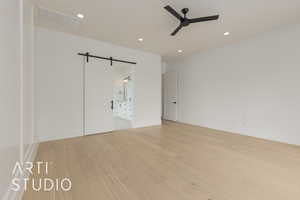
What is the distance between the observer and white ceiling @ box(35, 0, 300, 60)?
2520mm

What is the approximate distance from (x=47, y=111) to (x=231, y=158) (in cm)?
434

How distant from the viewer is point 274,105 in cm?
356

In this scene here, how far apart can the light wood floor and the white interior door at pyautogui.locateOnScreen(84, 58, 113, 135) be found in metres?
0.79

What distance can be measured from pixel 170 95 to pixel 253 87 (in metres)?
3.40

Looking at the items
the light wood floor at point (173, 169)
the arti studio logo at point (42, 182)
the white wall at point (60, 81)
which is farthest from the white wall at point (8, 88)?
the white wall at point (60, 81)

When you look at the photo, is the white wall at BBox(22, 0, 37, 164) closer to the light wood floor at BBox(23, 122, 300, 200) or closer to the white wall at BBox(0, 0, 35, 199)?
the white wall at BBox(0, 0, 35, 199)

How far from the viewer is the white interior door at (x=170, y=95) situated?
21.0 feet

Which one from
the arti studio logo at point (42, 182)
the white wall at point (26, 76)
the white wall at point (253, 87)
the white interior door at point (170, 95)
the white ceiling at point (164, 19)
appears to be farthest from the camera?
the white interior door at point (170, 95)

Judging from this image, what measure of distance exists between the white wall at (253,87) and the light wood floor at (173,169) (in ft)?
2.11

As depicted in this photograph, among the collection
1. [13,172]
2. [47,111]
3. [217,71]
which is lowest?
[13,172]

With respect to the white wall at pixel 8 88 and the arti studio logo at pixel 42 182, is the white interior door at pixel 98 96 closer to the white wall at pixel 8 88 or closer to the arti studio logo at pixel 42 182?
the arti studio logo at pixel 42 182

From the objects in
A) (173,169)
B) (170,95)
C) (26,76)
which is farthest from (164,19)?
(170,95)

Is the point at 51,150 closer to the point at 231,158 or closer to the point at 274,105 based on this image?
the point at 231,158

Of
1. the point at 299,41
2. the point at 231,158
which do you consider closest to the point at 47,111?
the point at 231,158
